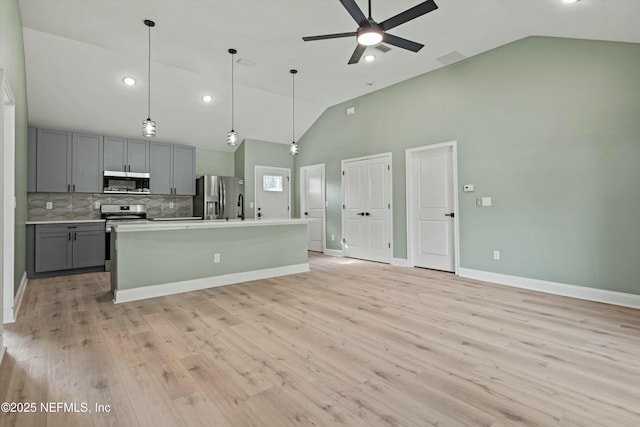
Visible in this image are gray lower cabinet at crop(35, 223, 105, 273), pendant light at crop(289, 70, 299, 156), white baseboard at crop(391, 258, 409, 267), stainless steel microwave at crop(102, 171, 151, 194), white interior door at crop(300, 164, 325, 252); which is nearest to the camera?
pendant light at crop(289, 70, 299, 156)

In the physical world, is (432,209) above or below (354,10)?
below

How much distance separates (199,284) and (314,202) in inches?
150

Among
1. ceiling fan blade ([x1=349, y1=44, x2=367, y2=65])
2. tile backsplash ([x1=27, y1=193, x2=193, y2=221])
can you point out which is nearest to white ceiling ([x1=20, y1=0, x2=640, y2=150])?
ceiling fan blade ([x1=349, y1=44, x2=367, y2=65])

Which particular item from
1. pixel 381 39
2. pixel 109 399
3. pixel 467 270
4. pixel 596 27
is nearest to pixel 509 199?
pixel 467 270

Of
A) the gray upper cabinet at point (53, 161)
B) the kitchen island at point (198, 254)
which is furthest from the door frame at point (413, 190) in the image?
the gray upper cabinet at point (53, 161)

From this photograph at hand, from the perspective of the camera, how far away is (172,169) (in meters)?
6.39

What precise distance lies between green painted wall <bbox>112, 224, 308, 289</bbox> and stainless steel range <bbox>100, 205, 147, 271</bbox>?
1.92 meters

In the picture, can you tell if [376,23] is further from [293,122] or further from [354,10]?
[293,122]

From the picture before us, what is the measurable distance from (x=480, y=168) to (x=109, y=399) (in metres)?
4.80

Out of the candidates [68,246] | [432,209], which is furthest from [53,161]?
[432,209]

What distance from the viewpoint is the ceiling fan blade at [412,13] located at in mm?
2354

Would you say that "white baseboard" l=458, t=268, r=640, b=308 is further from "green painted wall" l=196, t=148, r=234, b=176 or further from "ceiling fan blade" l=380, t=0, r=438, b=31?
"green painted wall" l=196, t=148, r=234, b=176

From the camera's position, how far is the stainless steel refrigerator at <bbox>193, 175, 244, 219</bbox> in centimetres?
651

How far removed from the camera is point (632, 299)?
3.25 meters
